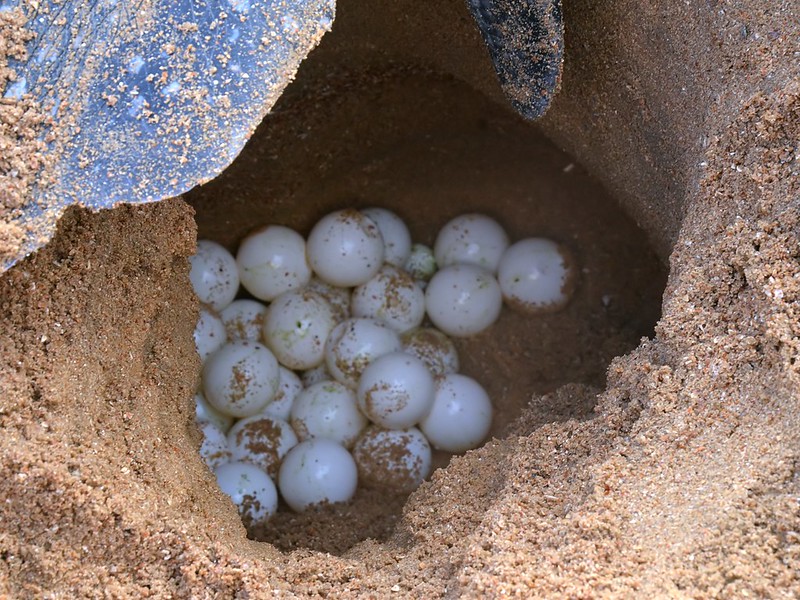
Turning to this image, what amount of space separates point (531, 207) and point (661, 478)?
141cm

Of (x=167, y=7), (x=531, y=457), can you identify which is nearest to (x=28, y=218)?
(x=167, y=7)

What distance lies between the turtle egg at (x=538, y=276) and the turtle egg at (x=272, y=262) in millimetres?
566

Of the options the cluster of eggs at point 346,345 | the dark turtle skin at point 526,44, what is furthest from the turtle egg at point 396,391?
the dark turtle skin at point 526,44

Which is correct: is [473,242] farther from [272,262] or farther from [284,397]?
[284,397]

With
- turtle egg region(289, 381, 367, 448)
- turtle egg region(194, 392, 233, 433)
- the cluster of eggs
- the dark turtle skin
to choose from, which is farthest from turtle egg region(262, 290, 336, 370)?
the dark turtle skin

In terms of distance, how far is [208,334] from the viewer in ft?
7.00

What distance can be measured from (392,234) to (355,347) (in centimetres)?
40

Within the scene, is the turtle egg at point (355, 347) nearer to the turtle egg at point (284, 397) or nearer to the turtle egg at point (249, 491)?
the turtle egg at point (284, 397)

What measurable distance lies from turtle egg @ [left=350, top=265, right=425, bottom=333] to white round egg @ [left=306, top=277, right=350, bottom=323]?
38 mm

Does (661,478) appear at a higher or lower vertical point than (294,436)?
higher

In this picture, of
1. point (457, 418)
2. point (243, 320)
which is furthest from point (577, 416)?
point (243, 320)

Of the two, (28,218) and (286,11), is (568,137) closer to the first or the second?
(286,11)

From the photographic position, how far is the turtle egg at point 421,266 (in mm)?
2436

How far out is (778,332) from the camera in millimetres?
1149
